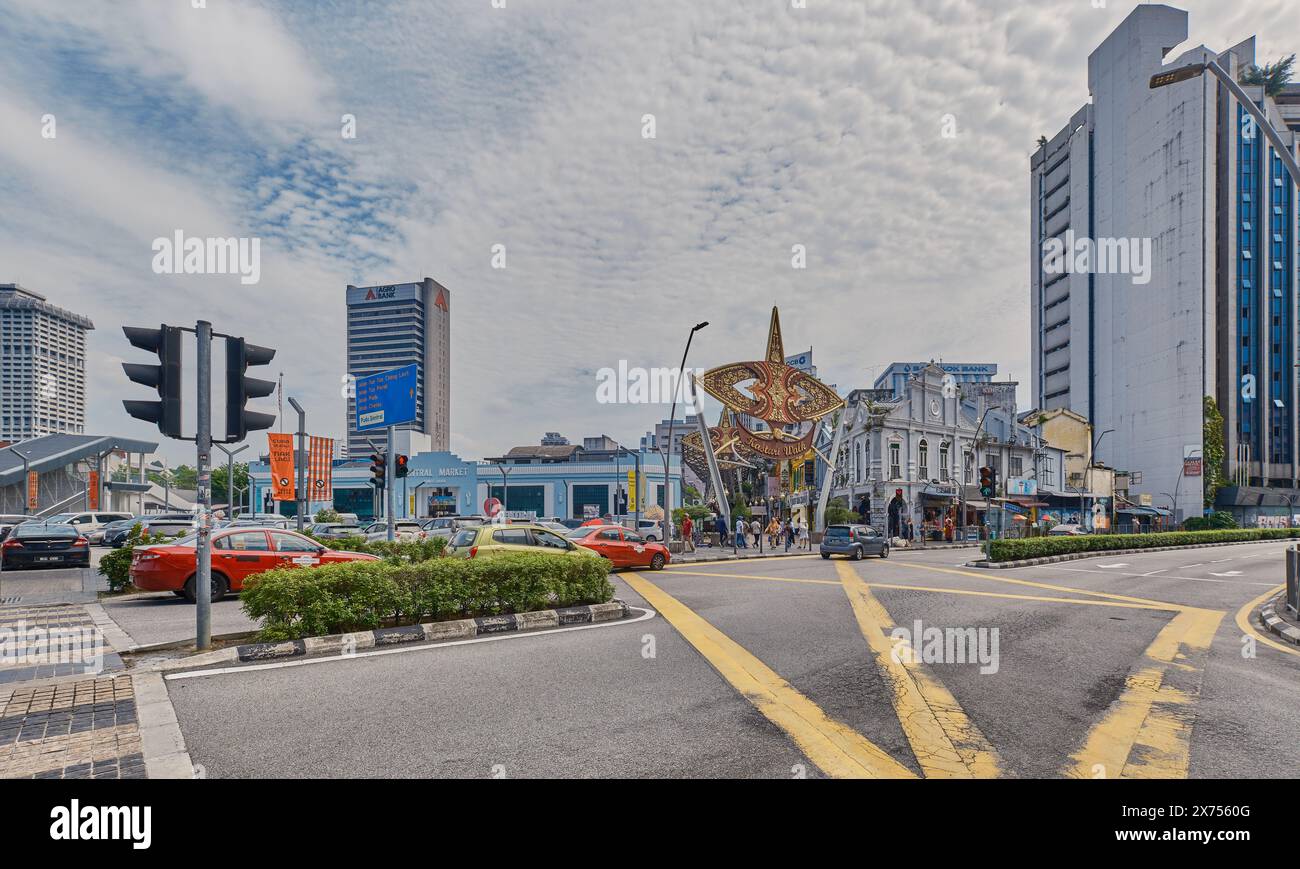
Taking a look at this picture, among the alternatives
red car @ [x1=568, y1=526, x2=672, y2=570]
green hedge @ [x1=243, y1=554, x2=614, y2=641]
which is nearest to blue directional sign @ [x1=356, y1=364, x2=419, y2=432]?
red car @ [x1=568, y1=526, x2=672, y2=570]

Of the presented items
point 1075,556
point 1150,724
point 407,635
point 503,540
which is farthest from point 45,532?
point 1075,556

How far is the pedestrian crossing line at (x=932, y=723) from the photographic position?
454 centimetres

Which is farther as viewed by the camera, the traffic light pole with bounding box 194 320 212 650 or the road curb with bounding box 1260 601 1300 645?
the road curb with bounding box 1260 601 1300 645

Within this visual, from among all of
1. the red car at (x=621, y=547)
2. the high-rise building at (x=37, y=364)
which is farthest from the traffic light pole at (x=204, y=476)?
the high-rise building at (x=37, y=364)

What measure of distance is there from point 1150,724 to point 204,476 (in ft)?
32.4

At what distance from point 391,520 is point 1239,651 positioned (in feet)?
53.6

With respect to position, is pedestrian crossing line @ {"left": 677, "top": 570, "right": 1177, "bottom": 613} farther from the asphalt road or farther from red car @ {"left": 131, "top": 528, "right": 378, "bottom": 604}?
red car @ {"left": 131, "top": 528, "right": 378, "bottom": 604}

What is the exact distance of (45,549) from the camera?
760 inches

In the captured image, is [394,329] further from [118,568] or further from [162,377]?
[162,377]

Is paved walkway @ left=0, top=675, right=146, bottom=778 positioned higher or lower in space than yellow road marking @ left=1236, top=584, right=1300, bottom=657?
higher

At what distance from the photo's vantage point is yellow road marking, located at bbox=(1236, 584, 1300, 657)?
30.5 feet

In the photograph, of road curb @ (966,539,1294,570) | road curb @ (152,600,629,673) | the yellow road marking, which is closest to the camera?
road curb @ (152,600,629,673)

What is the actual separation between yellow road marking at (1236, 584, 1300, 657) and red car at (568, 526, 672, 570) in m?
13.9

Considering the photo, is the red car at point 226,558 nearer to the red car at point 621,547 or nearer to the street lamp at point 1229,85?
the red car at point 621,547
